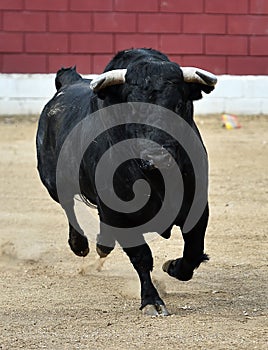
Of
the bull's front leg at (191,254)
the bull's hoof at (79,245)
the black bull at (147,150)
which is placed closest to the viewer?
the black bull at (147,150)

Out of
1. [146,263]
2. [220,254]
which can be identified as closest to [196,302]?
[146,263]

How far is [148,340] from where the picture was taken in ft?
14.4

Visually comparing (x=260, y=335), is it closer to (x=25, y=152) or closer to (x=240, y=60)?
(x=25, y=152)

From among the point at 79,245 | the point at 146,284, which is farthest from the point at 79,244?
the point at 146,284

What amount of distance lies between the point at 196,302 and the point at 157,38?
8.17 metres

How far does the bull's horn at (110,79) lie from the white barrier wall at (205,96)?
8.15 m

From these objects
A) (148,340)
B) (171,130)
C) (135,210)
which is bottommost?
(148,340)

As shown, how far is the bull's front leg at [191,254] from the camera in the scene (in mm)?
5117

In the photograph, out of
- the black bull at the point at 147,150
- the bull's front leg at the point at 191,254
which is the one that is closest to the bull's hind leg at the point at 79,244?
the black bull at the point at 147,150

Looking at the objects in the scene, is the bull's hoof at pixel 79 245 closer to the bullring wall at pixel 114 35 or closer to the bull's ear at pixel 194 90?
the bull's ear at pixel 194 90

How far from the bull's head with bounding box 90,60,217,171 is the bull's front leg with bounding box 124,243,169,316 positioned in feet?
1.92

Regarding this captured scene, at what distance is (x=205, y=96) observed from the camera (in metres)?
13.1

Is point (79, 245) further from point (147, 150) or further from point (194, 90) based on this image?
point (147, 150)

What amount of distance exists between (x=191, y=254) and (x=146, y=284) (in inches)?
14.0
